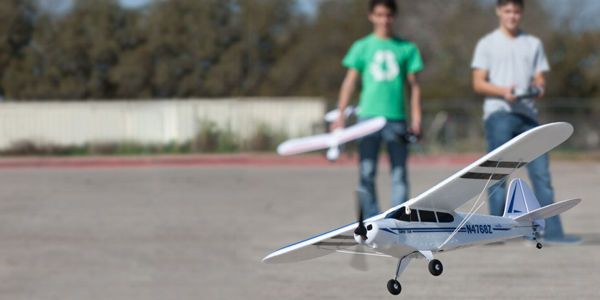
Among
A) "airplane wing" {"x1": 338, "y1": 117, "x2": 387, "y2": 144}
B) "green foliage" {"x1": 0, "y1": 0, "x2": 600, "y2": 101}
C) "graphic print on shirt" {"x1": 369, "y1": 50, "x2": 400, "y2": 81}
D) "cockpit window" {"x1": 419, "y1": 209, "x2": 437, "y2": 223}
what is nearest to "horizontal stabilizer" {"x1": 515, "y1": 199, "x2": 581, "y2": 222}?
"cockpit window" {"x1": 419, "y1": 209, "x2": 437, "y2": 223}

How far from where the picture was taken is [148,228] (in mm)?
8477

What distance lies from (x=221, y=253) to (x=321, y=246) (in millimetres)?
4606

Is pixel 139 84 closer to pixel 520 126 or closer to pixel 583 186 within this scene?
pixel 583 186

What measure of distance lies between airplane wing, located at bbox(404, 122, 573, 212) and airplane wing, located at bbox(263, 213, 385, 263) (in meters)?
0.17

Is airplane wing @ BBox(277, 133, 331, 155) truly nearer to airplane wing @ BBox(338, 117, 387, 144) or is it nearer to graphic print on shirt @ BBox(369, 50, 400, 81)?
airplane wing @ BBox(338, 117, 387, 144)

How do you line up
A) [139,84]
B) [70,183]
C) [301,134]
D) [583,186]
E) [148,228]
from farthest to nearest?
[139,84], [301,134], [70,183], [583,186], [148,228]

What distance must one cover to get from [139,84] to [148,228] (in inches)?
1067

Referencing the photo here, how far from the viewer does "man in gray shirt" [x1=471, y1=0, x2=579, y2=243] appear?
15.2ft

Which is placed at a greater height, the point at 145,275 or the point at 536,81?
the point at 536,81

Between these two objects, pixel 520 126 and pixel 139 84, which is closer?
pixel 520 126

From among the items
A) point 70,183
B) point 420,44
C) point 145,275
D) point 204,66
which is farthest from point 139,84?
point 145,275

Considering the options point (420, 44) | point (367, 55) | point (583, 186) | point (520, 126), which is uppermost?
point (420, 44)

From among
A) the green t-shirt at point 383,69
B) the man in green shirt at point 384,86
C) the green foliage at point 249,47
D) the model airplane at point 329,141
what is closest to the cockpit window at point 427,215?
the model airplane at point 329,141

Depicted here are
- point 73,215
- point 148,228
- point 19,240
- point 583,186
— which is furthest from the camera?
point 583,186
